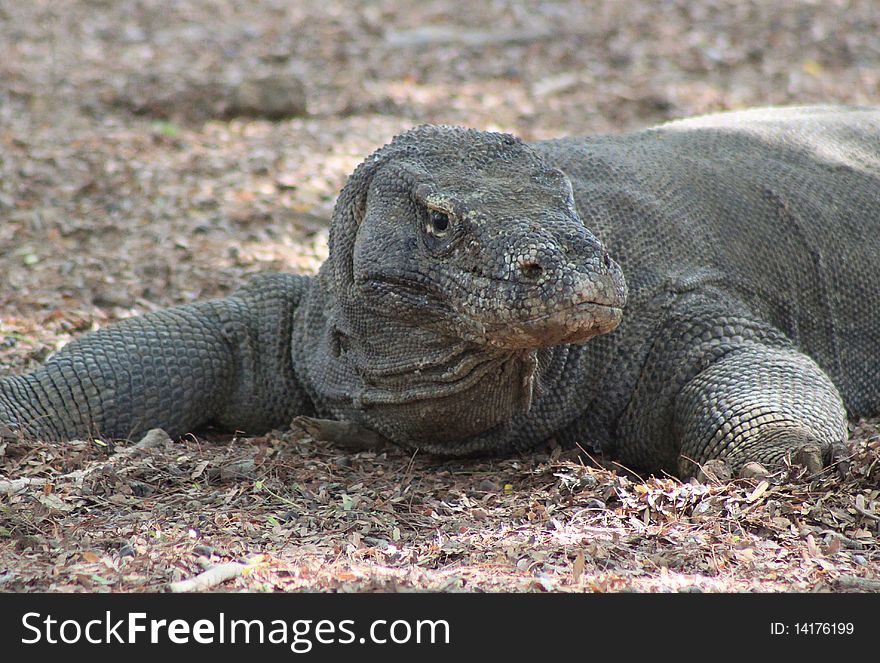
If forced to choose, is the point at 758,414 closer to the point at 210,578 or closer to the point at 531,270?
the point at 531,270

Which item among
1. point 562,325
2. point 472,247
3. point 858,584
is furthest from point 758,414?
point 472,247

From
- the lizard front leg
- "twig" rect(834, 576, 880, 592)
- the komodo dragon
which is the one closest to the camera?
"twig" rect(834, 576, 880, 592)

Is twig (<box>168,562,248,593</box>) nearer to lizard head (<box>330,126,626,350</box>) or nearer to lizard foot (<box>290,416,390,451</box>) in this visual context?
lizard head (<box>330,126,626,350</box>)

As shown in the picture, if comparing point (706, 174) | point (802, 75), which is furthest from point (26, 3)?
point (706, 174)

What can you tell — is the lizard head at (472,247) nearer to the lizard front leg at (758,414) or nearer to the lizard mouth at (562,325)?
the lizard mouth at (562,325)

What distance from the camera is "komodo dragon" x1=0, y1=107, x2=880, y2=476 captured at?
4.12 meters

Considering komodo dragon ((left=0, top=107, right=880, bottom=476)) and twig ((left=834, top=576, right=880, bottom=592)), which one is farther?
komodo dragon ((left=0, top=107, right=880, bottom=476))

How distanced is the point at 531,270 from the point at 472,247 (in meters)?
0.30

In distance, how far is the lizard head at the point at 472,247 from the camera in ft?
12.5

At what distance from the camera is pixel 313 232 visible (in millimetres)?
7895

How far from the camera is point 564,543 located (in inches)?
154

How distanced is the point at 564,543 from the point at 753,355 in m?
1.57

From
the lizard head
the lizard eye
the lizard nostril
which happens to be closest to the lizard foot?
the lizard head
